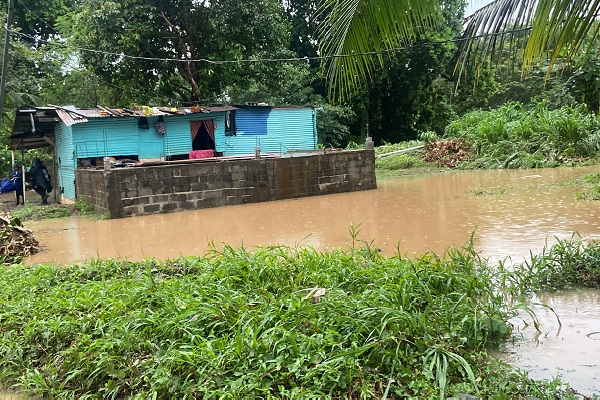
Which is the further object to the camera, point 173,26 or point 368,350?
point 173,26

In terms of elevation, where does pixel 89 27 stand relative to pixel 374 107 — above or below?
above

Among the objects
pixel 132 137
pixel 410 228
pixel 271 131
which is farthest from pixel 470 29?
pixel 271 131

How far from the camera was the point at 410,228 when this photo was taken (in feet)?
28.1

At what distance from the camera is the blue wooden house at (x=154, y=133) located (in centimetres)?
1622

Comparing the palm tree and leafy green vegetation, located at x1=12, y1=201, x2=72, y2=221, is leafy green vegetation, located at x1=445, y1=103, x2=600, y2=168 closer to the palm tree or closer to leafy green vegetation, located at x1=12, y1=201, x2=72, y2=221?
leafy green vegetation, located at x1=12, y1=201, x2=72, y2=221

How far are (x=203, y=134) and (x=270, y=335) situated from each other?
1621 centimetres

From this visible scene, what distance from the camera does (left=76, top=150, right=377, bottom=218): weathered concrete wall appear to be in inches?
503

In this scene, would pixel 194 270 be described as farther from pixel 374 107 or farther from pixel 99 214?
pixel 374 107

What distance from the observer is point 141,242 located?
30.2 ft

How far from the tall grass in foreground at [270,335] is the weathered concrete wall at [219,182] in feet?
25.9

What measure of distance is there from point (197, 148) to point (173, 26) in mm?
4816

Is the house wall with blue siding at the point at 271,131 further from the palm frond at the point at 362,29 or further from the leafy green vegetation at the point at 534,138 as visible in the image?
the palm frond at the point at 362,29

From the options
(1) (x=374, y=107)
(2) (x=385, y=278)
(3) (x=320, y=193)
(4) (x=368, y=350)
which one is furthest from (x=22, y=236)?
(1) (x=374, y=107)

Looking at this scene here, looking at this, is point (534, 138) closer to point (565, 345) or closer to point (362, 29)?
point (362, 29)
